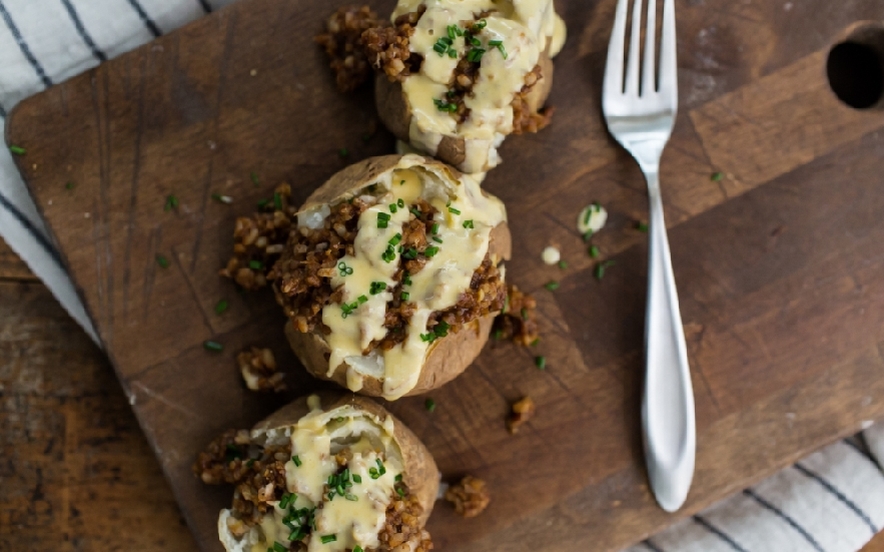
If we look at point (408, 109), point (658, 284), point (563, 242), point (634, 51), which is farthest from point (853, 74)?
point (408, 109)

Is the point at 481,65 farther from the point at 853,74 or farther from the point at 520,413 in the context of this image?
the point at 853,74

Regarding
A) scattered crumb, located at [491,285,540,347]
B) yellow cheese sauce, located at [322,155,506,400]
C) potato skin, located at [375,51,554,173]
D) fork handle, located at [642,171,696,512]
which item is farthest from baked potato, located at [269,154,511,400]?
fork handle, located at [642,171,696,512]

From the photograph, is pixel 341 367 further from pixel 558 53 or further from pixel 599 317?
pixel 558 53

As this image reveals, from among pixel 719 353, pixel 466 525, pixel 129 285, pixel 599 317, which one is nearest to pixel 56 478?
pixel 129 285

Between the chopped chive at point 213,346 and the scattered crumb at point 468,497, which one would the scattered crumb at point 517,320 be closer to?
the scattered crumb at point 468,497

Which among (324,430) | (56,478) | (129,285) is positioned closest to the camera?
(324,430)

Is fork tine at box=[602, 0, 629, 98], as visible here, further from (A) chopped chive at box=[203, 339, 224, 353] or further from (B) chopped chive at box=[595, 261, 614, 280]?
(A) chopped chive at box=[203, 339, 224, 353]
